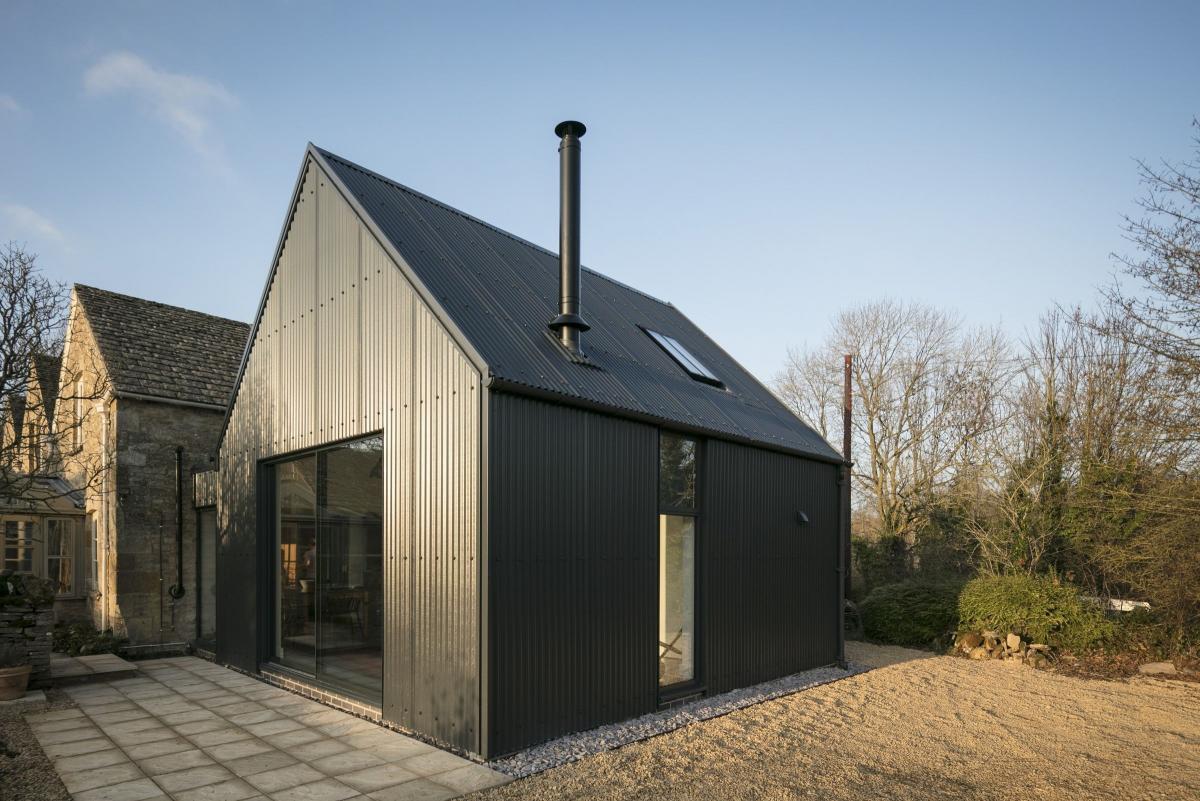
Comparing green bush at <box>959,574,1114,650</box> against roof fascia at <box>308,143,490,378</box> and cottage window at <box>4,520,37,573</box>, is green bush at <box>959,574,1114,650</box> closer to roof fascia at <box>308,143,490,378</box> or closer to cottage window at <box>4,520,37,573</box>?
roof fascia at <box>308,143,490,378</box>

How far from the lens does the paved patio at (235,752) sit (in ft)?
16.7

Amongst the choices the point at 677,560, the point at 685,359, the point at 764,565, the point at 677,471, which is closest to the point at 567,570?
the point at 677,560

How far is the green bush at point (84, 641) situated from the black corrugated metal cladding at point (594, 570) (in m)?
8.49

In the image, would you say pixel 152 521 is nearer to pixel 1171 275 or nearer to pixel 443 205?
pixel 443 205

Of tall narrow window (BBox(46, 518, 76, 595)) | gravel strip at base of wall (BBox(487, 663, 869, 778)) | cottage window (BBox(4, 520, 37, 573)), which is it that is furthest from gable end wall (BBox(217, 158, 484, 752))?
cottage window (BBox(4, 520, 37, 573))

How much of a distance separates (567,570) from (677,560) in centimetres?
197

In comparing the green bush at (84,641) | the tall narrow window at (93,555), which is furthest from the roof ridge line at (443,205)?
the tall narrow window at (93,555)

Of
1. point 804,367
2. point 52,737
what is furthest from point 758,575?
point 804,367

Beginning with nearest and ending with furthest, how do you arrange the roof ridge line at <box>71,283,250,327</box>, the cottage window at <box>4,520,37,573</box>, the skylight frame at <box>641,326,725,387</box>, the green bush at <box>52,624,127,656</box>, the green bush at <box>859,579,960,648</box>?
the skylight frame at <box>641,326,725,387</box> < the green bush at <box>52,624,127,656</box> < the cottage window at <box>4,520,37,573</box> < the green bush at <box>859,579,960,648</box> < the roof ridge line at <box>71,283,250,327</box>

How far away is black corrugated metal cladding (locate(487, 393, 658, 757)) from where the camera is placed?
5.81m

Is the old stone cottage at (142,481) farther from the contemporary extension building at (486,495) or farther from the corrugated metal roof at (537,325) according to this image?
the corrugated metal roof at (537,325)

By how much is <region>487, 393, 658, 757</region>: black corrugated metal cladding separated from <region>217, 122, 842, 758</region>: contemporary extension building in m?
0.02

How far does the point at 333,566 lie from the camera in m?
7.89

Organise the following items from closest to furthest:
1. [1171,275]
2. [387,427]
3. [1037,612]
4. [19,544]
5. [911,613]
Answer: [387,427] < [1171,275] < [1037,612] < [19,544] < [911,613]
